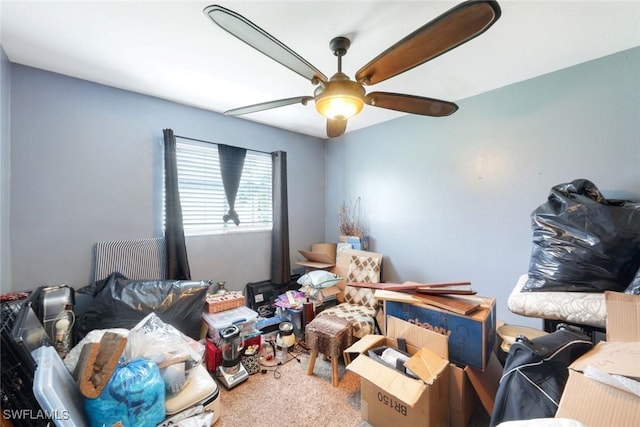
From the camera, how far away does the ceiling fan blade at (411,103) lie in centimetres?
145

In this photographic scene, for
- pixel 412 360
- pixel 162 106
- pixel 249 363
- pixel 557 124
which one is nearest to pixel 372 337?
pixel 412 360

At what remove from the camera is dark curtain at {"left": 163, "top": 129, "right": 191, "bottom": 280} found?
2.37 m

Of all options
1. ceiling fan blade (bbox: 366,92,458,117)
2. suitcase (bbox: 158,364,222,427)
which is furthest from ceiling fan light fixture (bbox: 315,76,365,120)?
suitcase (bbox: 158,364,222,427)

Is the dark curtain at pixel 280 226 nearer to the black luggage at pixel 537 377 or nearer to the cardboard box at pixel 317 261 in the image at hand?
the cardboard box at pixel 317 261

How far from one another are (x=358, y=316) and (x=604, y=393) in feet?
5.11

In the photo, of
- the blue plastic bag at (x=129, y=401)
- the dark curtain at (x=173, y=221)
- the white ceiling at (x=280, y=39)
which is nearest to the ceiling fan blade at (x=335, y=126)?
the white ceiling at (x=280, y=39)

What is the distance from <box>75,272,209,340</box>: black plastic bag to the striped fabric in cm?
10

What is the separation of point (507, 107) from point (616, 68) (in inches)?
24.3

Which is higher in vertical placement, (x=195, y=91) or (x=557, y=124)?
(x=195, y=91)

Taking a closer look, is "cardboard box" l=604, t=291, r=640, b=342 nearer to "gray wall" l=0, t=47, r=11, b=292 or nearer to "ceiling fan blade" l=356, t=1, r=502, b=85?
"ceiling fan blade" l=356, t=1, r=502, b=85

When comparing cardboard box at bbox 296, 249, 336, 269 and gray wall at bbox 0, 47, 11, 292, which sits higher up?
gray wall at bbox 0, 47, 11, 292

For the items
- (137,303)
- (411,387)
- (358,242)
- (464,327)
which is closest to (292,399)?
(411,387)

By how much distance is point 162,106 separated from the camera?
2.42 meters

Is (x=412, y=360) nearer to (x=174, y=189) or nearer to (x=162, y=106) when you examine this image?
Result: (x=174, y=189)
